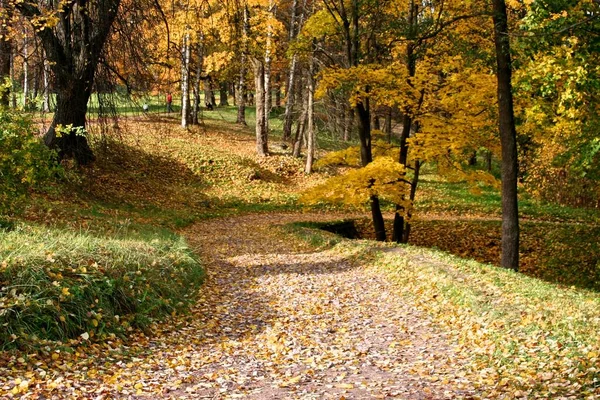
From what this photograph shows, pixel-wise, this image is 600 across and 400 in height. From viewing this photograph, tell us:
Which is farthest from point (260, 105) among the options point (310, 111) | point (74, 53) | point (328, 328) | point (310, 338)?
point (310, 338)

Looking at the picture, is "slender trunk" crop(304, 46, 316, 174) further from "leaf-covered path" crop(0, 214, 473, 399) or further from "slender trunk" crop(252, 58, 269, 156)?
"leaf-covered path" crop(0, 214, 473, 399)

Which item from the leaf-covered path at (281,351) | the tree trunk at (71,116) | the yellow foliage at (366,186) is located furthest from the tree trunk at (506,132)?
the tree trunk at (71,116)

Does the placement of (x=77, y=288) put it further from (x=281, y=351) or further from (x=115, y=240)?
(x=115, y=240)

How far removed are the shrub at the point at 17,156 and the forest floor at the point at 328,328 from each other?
1464 millimetres

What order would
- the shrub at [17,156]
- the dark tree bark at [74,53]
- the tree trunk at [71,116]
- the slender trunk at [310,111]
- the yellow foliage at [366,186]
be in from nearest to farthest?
1. the shrub at [17,156]
2. the dark tree bark at [74,53]
3. the tree trunk at [71,116]
4. the yellow foliage at [366,186]
5. the slender trunk at [310,111]

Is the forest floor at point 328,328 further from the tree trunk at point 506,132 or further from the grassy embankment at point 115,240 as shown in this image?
the tree trunk at point 506,132

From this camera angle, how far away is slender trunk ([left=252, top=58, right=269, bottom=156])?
26.1 m

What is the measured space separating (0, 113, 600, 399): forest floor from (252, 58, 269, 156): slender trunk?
9329mm

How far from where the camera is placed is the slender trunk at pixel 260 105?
26.1 m

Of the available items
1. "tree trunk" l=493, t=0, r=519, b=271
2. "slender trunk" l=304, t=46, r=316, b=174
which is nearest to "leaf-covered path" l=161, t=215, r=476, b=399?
"tree trunk" l=493, t=0, r=519, b=271

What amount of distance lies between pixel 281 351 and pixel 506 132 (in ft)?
21.8

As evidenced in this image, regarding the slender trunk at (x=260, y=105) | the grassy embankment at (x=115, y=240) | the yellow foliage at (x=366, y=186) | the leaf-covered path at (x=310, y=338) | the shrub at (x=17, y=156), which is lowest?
the leaf-covered path at (x=310, y=338)

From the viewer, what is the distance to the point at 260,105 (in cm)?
2612

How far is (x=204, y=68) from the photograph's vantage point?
28.7 meters
